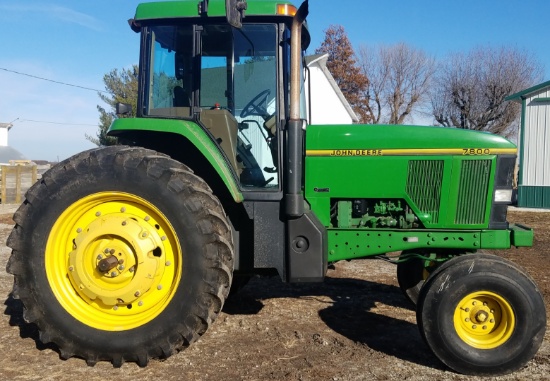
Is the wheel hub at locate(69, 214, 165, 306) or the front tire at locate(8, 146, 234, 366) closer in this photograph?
the front tire at locate(8, 146, 234, 366)

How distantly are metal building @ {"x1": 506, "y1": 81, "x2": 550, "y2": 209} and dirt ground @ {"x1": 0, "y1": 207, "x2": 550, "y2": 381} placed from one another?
1198 cm

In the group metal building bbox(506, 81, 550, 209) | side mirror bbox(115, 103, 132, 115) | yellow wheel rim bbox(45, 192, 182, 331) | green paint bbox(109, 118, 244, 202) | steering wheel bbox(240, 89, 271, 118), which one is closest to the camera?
yellow wheel rim bbox(45, 192, 182, 331)

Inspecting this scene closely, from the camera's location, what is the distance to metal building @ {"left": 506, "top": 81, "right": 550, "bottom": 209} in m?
16.5

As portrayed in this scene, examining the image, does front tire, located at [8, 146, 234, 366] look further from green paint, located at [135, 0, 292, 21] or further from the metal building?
the metal building

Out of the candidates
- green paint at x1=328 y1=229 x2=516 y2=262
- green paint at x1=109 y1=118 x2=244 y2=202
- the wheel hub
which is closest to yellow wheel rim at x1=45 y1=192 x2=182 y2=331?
the wheel hub

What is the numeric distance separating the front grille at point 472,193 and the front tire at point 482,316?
0.46 meters

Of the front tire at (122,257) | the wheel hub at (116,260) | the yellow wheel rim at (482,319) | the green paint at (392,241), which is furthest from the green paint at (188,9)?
the yellow wheel rim at (482,319)

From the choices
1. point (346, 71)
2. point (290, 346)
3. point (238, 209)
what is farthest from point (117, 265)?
point (346, 71)

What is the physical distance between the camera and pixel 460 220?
420 centimetres

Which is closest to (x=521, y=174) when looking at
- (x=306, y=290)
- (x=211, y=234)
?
(x=306, y=290)

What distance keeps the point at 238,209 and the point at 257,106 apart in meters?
0.79

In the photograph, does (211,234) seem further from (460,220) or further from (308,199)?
(460,220)

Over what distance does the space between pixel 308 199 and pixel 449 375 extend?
1575 millimetres

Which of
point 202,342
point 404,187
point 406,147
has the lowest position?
point 202,342
